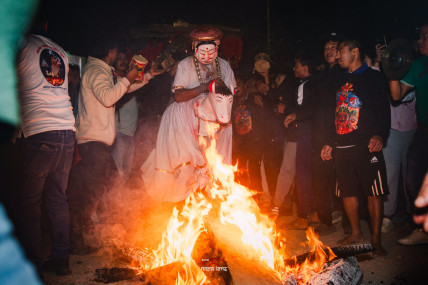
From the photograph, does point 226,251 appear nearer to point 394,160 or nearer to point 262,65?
point 394,160

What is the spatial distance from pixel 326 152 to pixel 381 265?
1.64 m

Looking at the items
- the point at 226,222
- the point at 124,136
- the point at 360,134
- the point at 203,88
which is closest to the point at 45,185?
the point at 226,222

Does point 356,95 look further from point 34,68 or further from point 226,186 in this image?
point 34,68

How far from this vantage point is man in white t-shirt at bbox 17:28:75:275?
305 centimetres

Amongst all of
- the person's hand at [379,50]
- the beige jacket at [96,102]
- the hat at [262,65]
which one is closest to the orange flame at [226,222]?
the beige jacket at [96,102]

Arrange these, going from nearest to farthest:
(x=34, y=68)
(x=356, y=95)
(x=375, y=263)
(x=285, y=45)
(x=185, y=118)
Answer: (x=34, y=68) < (x=375, y=263) < (x=356, y=95) < (x=185, y=118) < (x=285, y=45)

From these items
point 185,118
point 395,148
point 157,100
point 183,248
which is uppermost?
point 157,100

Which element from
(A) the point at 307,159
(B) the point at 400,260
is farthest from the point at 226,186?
(B) the point at 400,260

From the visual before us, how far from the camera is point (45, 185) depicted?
3.42 metres

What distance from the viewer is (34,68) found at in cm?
307

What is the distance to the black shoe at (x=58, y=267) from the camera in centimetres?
332

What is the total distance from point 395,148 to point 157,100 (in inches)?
185

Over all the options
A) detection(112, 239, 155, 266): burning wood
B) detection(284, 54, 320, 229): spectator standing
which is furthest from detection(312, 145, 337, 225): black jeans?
detection(112, 239, 155, 266): burning wood

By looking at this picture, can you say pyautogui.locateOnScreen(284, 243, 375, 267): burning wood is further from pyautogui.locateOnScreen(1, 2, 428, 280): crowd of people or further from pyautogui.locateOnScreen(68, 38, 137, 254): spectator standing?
pyautogui.locateOnScreen(68, 38, 137, 254): spectator standing
